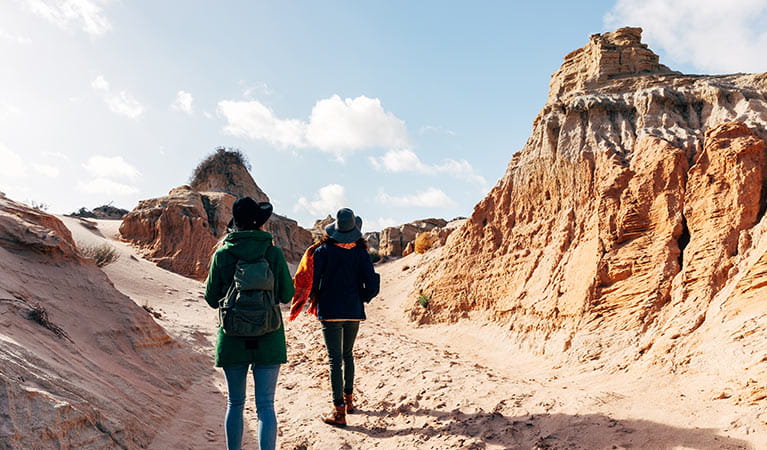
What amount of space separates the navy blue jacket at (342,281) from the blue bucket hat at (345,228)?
10 cm

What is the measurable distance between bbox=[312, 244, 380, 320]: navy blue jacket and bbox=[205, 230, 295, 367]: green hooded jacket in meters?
1.11

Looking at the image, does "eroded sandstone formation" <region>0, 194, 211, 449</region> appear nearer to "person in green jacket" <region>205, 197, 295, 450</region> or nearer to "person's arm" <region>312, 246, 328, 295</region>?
"person in green jacket" <region>205, 197, 295, 450</region>

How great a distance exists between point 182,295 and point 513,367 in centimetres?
980

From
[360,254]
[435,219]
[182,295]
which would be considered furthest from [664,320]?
[435,219]

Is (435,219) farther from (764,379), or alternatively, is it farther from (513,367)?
(764,379)

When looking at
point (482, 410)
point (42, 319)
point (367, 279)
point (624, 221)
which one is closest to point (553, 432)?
point (482, 410)

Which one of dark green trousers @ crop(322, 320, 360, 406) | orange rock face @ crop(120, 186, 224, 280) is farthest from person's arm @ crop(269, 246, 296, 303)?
orange rock face @ crop(120, 186, 224, 280)

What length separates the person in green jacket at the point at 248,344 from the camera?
3387 mm

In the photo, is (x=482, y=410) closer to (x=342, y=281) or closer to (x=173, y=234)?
(x=342, y=281)

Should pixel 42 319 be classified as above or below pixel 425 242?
below

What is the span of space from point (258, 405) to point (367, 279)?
1865mm

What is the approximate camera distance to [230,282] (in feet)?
11.7

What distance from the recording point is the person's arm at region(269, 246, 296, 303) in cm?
361

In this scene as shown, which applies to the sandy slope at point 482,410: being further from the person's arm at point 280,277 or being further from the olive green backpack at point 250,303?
the person's arm at point 280,277
